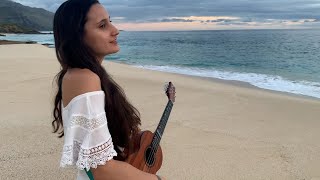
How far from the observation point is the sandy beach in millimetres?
4377

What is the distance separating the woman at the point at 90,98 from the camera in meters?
1.74

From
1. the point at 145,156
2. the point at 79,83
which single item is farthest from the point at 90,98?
the point at 145,156

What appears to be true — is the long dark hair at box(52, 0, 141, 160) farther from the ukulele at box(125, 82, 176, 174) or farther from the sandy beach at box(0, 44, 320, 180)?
the sandy beach at box(0, 44, 320, 180)

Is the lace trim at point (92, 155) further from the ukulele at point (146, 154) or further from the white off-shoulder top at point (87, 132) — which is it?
the ukulele at point (146, 154)

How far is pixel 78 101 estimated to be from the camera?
5.61ft

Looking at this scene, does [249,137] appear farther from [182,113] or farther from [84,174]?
[84,174]

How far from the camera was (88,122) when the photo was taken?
5.67ft

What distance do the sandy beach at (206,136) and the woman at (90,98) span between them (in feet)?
7.91

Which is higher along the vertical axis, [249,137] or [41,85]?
[249,137]

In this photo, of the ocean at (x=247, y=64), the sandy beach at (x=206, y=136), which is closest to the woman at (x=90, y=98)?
the sandy beach at (x=206, y=136)

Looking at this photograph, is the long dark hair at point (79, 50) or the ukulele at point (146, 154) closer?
the long dark hair at point (79, 50)

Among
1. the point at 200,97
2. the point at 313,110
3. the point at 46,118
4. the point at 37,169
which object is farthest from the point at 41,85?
the point at 313,110

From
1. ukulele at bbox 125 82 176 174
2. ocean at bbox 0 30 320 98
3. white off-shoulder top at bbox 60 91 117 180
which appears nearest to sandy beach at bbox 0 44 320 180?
ukulele at bbox 125 82 176 174

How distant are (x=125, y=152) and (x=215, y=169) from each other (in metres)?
2.43
